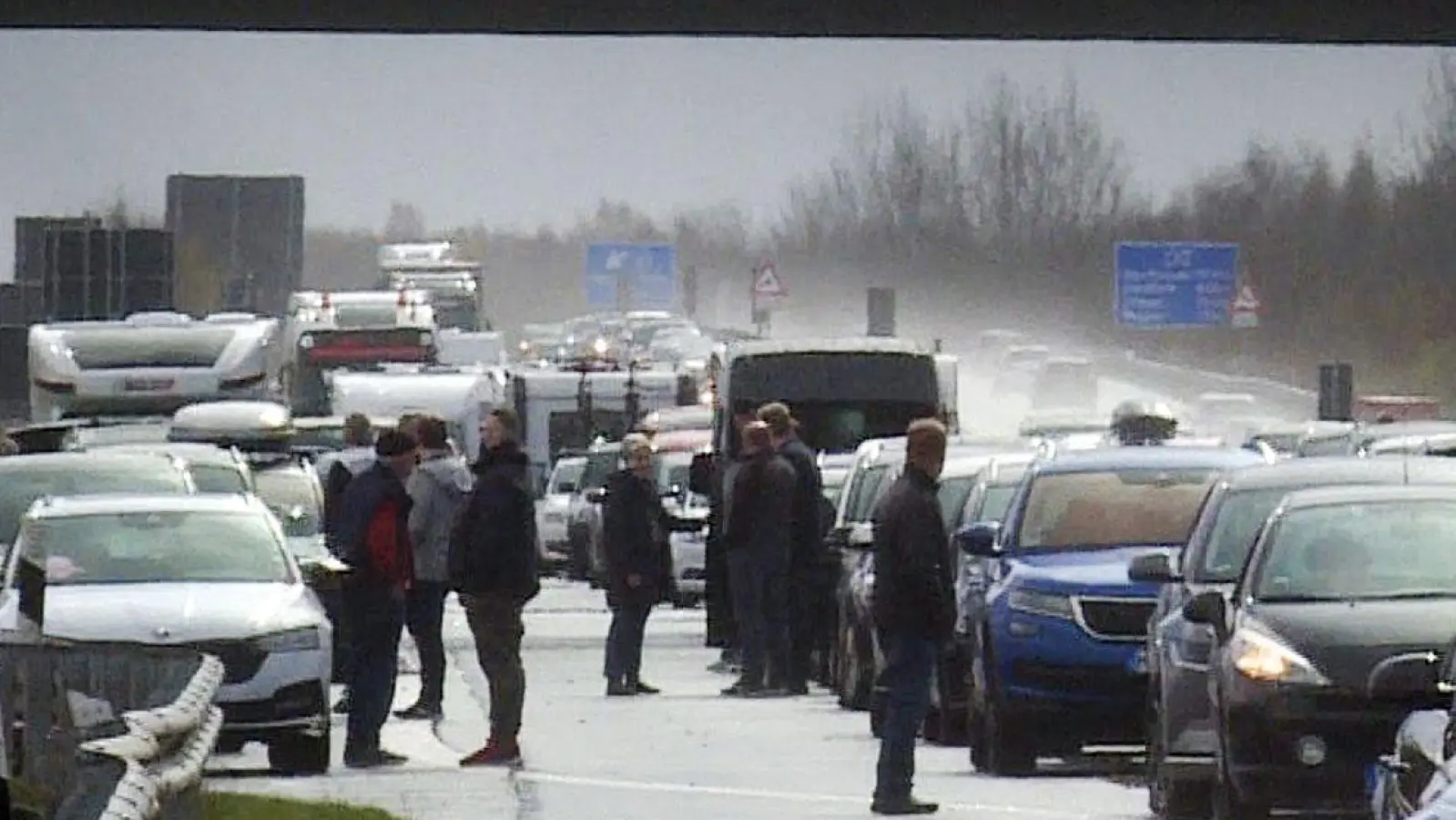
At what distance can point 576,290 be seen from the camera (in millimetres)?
79875

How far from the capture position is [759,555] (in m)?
29.8

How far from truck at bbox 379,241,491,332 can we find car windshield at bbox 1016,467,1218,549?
2137 inches

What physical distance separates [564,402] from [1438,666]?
5211 cm

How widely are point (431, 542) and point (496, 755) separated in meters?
3.56

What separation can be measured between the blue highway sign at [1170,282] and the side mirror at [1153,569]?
1736 inches

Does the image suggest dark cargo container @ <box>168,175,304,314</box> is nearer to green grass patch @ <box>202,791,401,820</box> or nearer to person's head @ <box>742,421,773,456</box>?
→ person's head @ <box>742,421,773,456</box>

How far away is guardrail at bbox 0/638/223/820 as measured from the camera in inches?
488

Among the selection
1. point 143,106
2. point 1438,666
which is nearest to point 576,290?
point 143,106

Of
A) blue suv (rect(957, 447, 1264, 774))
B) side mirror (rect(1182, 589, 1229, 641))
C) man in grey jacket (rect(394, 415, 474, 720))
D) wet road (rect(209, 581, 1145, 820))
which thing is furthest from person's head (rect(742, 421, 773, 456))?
side mirror (rect(1182, 589, 1229, 641))

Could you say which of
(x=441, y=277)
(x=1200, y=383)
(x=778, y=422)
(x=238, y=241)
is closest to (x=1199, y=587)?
(x=778, y=422)

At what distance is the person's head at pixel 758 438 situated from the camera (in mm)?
29438

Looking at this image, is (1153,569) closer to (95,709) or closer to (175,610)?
(175,610)

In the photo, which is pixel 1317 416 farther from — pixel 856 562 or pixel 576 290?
pixel 856 562

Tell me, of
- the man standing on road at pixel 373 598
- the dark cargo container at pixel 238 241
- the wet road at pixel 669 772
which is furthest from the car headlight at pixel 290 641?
the dark cargo container at pixel 238 241
